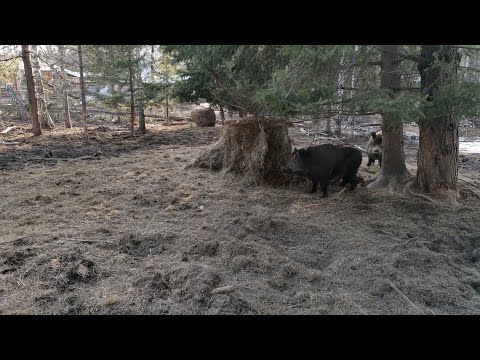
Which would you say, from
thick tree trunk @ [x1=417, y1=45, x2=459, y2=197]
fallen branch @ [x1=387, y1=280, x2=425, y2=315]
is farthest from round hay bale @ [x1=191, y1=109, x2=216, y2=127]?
fallen branch @ [x1=387, y1=280, x2=425, y2=315]

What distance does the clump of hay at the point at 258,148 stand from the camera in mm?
9633

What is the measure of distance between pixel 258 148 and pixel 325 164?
1858 mm

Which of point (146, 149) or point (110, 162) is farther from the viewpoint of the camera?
point (146, 149)

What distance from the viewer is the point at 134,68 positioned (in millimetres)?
16719

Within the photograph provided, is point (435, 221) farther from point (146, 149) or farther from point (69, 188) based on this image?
point (146, 149)

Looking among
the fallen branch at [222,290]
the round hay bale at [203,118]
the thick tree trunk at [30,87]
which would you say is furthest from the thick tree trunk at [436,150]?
the thick tree trunk at [30,87]

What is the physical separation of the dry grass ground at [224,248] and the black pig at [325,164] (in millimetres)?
431

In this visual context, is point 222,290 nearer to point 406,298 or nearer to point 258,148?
point 406,298

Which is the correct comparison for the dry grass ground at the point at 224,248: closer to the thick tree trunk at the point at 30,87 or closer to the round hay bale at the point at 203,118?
the thick tree trunk at the point at 30,87

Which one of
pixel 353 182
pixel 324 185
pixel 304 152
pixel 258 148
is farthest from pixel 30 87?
pixel 353 182

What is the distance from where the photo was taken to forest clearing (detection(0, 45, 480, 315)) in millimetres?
4422

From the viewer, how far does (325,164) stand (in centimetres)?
883

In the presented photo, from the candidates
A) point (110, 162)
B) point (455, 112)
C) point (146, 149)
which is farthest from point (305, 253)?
point (146, 149)
